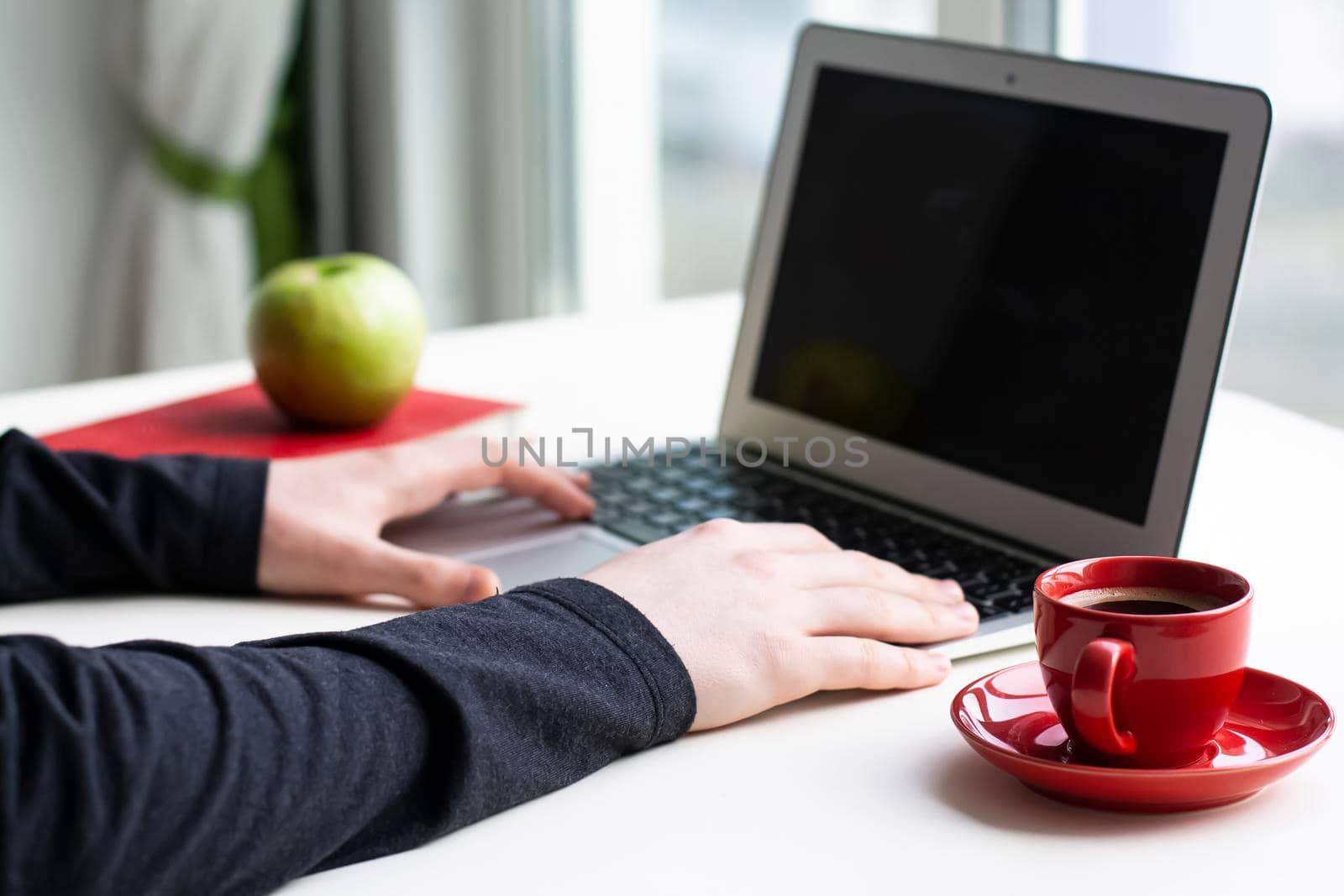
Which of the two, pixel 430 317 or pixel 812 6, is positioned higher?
pixel 812 6

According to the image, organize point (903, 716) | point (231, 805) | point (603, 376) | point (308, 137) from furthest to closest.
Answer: point (308, 137) → point (603, 376) → point (903, 716) → point (231, 805)

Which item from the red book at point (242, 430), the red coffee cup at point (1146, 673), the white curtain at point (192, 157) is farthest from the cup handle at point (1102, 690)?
the white curtain at point (192, 157)

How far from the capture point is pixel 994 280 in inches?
35.4

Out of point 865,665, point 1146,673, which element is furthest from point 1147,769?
point 865,665

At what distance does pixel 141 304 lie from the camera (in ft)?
8.05

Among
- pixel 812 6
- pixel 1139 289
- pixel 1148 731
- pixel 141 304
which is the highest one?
pixel 812 6

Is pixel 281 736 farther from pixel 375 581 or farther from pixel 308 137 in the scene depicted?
pixel 308 137

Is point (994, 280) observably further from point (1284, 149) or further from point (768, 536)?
point (1284, 149)

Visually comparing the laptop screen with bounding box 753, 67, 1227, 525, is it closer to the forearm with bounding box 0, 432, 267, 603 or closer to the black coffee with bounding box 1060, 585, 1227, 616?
the black coffee with bounding box 1060, 585, 1227, 616

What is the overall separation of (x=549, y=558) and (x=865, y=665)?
10.3 inches

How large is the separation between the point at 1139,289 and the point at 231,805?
1.77ft

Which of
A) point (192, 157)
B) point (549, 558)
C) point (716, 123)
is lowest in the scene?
point (549, 558)

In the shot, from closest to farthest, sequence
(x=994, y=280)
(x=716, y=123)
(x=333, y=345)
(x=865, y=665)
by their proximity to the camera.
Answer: (x=865, y=665)
(x=994, y=280)
(x=333, y=345)
(x=716, y=123)

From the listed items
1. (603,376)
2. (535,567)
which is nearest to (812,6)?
(603,376)
